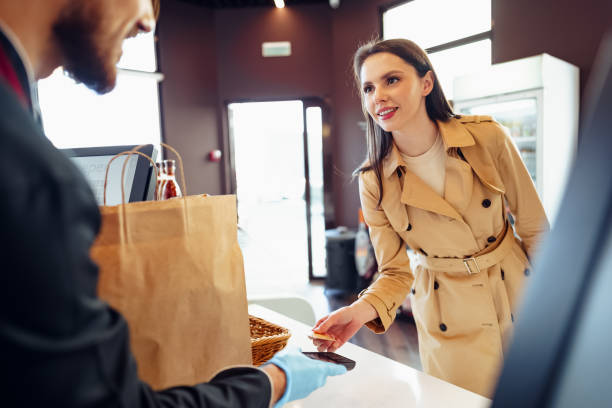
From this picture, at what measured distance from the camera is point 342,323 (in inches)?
46.0

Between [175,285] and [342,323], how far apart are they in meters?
0.59

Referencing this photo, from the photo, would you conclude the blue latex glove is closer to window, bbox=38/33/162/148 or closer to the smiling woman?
the smiling woman

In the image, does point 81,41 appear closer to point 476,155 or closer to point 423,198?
point 423,198

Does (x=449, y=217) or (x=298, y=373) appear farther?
(x=449, y=217)

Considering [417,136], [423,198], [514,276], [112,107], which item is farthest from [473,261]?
[112,107]

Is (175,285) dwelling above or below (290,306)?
above

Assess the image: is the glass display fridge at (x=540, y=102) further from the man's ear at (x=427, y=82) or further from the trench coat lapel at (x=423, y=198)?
the trench coat lapel at (x=423, y=198)

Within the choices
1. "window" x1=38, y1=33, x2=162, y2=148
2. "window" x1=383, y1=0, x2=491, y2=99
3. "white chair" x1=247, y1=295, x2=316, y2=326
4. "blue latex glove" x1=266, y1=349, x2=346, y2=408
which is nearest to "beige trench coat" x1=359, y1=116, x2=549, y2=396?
"white chair" x1=247, y1=295, x2=316, y2=326

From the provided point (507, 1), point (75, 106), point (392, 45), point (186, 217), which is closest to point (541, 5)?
point (507, 1)

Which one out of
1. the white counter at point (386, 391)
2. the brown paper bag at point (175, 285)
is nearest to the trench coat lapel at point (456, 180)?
the white counter at point (386, 391)

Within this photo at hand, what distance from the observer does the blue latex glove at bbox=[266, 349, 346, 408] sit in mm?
687

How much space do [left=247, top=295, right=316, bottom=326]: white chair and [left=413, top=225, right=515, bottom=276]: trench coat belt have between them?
63cm

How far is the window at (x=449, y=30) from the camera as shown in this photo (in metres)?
Result: 4.02

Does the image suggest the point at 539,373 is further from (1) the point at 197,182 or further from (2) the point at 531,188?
(1) the point at 197,182
